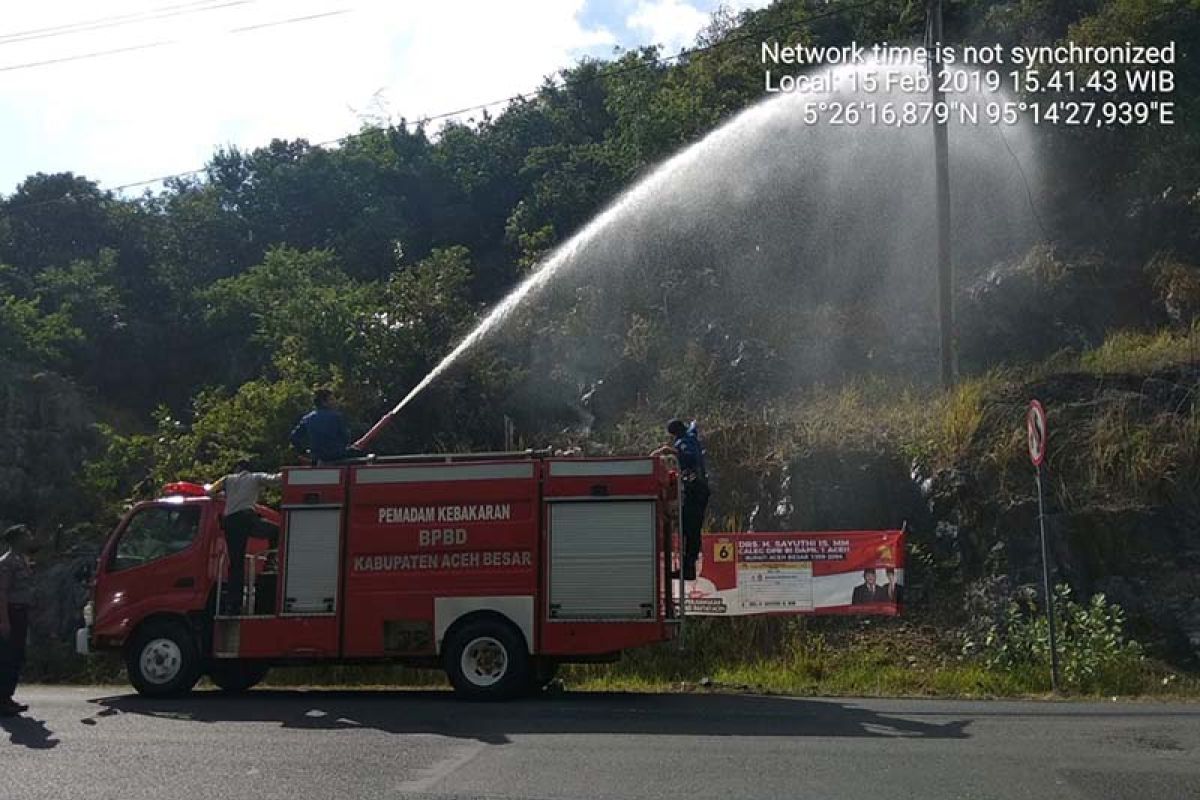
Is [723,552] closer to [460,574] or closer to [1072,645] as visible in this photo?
[1072,645]

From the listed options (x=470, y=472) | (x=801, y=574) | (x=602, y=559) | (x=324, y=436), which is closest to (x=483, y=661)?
(x=602, y=559)

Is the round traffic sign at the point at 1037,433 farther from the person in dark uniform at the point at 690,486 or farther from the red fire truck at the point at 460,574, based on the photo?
the red fire truck at the point at 460,574

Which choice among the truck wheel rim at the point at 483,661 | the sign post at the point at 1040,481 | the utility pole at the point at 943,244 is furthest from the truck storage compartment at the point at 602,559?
the utility pole at the point at 943,244

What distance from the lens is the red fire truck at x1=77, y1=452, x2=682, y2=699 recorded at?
11.8m

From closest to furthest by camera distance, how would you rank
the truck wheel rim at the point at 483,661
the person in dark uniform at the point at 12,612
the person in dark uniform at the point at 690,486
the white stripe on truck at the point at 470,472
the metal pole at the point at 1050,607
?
the person in dark uniform at the point at 12,612, the truck wheel rim at the point at 483,661, the white stripe on truck at the point at 470,472, the person in dark uniform at the point at 690,486, the metal pole at the point at 1050,607

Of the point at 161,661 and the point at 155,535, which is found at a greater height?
the point at 155,535

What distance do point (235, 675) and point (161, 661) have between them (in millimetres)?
1058

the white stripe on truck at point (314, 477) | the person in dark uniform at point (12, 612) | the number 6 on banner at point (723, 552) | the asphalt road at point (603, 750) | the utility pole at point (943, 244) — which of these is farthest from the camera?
the utility pole at point (943, 244)

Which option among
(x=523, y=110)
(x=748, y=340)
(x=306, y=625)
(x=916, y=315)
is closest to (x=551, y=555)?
(x=306, y=625)

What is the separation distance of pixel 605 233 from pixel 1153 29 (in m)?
12.0

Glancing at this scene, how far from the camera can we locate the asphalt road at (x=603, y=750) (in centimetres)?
763

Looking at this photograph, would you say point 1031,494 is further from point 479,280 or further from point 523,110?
point 523,110

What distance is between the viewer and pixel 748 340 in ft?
76.9

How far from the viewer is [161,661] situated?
12.7m
